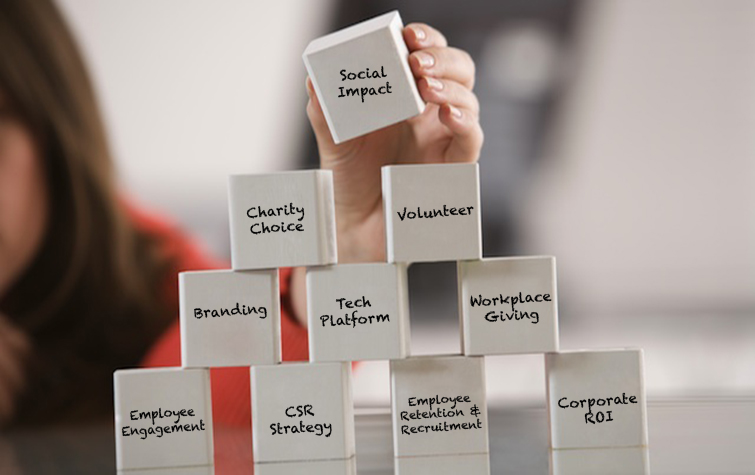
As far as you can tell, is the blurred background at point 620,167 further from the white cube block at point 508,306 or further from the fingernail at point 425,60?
the white cube block at point 508,306

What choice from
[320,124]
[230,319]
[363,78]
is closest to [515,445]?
[230,319]

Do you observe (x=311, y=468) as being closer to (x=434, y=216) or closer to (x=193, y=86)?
(x=434, y=216)

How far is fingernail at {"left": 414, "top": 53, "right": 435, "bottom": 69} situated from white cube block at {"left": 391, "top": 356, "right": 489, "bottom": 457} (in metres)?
0.38

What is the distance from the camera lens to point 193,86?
105 inches

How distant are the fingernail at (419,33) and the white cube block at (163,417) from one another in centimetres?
50

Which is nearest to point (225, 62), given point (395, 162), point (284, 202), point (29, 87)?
point (29, 87)

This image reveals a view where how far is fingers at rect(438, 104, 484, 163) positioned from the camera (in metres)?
1.23

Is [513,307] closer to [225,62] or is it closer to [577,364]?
[577,364]

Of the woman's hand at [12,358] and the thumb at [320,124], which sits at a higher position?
the thumb at [320,124]

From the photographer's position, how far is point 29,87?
247 centimetres

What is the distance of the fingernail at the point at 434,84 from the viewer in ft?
3.73

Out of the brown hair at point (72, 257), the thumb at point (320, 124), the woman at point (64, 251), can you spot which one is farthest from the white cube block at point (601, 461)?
the brown hair at point (72, 257)

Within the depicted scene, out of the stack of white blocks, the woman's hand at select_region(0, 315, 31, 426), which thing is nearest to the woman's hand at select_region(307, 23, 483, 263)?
the stack of white blocks

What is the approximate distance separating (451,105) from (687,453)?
0.57 meters
